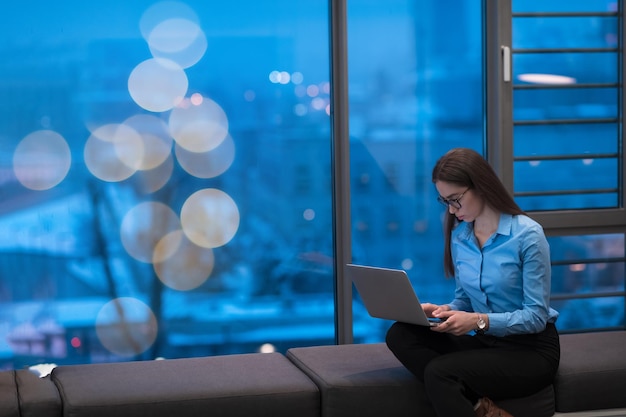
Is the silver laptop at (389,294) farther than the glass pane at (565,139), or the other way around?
the glass pane at (565,139)

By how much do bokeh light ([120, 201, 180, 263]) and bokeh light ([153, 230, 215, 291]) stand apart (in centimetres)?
3

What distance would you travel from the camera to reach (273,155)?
14.6ft

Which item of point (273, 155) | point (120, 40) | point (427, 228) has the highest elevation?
point (120, 40)

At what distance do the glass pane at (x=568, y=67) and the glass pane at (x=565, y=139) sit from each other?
23 cm

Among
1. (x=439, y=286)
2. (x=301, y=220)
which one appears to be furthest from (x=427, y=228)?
(x=301, y=220)

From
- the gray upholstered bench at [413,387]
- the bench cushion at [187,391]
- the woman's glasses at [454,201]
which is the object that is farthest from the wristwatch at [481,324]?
the bench cushion at [187,391]

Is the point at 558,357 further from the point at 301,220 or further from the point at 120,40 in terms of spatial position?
the point at 120,40

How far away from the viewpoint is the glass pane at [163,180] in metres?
4.18

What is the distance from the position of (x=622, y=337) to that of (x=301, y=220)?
1524 mm

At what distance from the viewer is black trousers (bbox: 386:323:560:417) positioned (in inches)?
122

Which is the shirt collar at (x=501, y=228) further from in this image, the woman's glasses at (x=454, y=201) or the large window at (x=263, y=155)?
the large window at (x=263, y=155)

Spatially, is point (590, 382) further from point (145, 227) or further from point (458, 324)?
point (145, 227)

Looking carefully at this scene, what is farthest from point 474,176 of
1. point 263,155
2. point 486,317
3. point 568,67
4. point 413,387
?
point 568,67

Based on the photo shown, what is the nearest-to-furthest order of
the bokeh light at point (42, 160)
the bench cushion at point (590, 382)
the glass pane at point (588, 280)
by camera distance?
the bench cushion at point (590, 382) → the bokeh light at point (42, 160) → the glass pane at point (588, 280)
